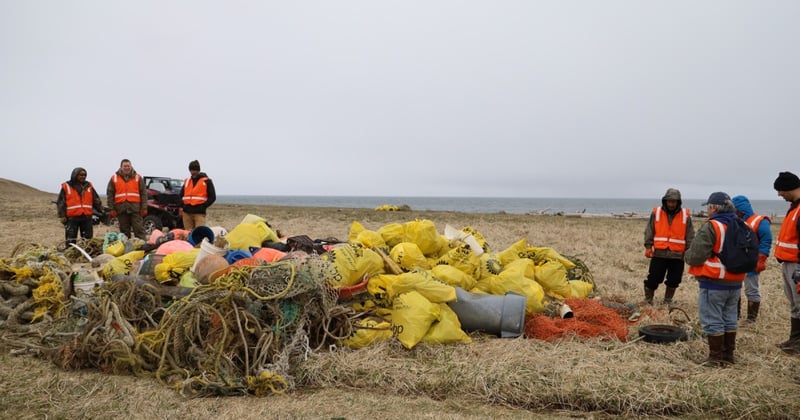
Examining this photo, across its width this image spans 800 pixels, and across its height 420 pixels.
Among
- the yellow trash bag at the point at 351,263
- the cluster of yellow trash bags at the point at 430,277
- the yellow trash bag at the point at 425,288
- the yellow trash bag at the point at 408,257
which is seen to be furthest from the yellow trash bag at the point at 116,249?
the yellow trash bag at the point at 425,288

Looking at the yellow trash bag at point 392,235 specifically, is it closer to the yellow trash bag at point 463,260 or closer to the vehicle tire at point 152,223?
the yellow trash bag at point 463,260

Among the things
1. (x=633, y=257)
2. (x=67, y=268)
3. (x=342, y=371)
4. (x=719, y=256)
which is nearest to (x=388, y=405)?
(x=342, y=371)

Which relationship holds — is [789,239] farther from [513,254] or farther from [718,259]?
[513,254]

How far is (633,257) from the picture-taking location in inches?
380

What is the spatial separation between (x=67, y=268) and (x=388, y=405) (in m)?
4.06

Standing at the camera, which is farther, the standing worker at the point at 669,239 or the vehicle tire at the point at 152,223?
the vehicle tire at the point at 152,223

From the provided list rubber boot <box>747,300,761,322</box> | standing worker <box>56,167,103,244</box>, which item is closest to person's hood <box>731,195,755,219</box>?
rubber boot <box>747,300,761,322</box>

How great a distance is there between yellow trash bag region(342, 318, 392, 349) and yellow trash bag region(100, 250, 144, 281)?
269 centimetres

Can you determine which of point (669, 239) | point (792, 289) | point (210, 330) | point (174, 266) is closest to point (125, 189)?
point (174, 266)

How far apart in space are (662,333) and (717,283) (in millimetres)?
733

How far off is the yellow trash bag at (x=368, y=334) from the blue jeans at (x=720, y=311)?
249 centimetres

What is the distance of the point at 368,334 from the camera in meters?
4.28

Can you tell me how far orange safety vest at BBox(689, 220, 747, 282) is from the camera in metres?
3.94

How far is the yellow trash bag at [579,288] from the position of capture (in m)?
6.02
